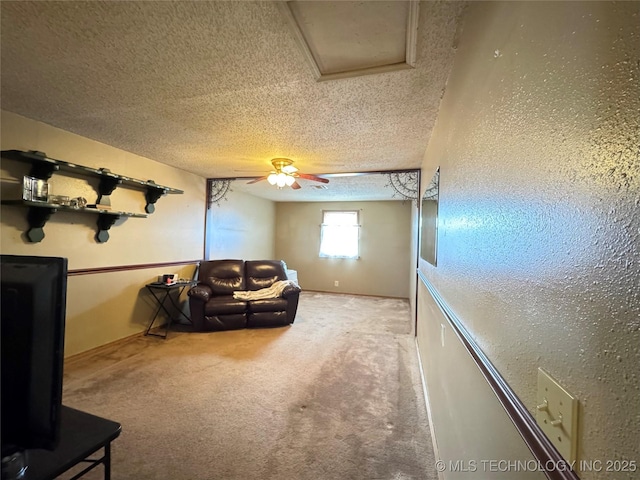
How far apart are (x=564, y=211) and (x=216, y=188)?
4.87 metres

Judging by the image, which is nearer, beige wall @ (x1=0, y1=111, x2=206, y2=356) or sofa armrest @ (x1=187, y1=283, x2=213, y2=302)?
beige wall @ (x1=0, y1=111, x2=206, y2=356)

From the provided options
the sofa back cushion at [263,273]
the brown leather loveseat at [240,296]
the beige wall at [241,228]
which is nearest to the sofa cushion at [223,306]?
the brown leather loveseat at [240,296]

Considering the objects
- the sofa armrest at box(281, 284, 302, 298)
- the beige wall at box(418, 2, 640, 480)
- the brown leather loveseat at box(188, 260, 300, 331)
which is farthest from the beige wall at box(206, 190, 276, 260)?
the beige wall at box(418, 2, 640, 480)

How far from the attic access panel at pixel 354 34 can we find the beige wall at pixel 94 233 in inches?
105

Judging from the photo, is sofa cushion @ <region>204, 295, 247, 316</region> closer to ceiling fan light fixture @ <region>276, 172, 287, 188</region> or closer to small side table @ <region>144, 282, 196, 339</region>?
small side table @ <region>144, 282, 196, 339</region>

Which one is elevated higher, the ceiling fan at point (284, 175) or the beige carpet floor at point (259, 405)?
the ceiling fan at point (284, 175)

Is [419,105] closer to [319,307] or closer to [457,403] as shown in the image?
[457,403]

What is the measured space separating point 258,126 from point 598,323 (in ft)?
8.09

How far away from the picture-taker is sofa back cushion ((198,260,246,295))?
414 centimetres

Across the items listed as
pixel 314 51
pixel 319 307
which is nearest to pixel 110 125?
pixel 314 51

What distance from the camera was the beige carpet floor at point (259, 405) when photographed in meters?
1.54

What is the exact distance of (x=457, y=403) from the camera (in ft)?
3.86

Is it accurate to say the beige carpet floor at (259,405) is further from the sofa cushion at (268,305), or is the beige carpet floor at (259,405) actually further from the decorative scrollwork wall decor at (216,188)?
the decorative scrollwork wall decor at (216,188)

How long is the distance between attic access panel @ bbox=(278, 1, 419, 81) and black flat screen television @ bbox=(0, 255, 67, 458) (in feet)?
4.14
